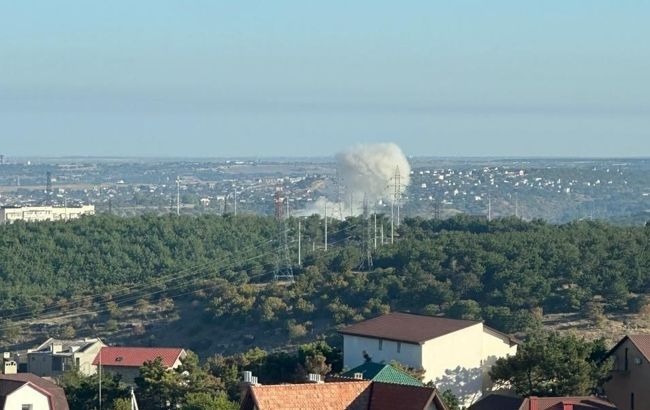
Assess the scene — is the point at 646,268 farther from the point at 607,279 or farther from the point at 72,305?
the point at 72,305

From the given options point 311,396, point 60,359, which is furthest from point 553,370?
point 60,359

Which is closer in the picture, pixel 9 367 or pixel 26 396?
pixel 26 396

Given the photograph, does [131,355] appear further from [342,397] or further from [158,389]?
[342,397]

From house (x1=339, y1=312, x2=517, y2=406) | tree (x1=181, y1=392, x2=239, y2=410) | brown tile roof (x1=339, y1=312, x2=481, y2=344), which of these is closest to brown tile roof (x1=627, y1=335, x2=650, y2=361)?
house (x1=339, y1=312, x2=517, y2=406)

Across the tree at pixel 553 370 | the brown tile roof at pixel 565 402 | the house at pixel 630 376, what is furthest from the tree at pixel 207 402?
the house at pixel 630 376

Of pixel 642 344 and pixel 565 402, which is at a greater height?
pixel 642 344

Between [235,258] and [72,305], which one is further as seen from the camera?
[235,258]

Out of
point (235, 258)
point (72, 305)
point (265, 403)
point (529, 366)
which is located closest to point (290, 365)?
point (529, 366)

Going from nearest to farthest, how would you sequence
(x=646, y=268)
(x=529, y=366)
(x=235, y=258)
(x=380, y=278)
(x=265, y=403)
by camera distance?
1. (x=265, y=403)
2. (x=529, y=366)
3. (x=646, y=268)
4. (x=380, y=278)
5. (x=235, y=258)
